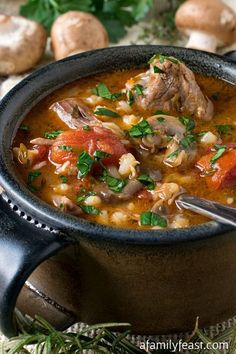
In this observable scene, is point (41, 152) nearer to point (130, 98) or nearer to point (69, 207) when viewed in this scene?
point (69, 207)

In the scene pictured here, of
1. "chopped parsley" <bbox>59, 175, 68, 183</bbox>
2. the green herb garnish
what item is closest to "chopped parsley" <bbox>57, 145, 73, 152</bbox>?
"chopped parsley" <bbox>59, 175, 68, 183</bbox>

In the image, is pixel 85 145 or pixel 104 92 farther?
pixel 104 92

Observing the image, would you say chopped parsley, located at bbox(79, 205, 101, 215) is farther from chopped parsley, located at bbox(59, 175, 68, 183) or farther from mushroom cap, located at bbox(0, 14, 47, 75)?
mushroom cap, located at bbox(0, 14, 47, 75)

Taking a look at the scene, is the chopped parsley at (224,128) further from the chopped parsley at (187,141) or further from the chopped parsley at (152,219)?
the chopped parsley at (152,219)

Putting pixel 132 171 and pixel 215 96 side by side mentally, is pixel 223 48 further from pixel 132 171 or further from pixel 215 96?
pixel 132 171

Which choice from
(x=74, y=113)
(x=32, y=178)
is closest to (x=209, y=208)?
(x=32, y=178)
